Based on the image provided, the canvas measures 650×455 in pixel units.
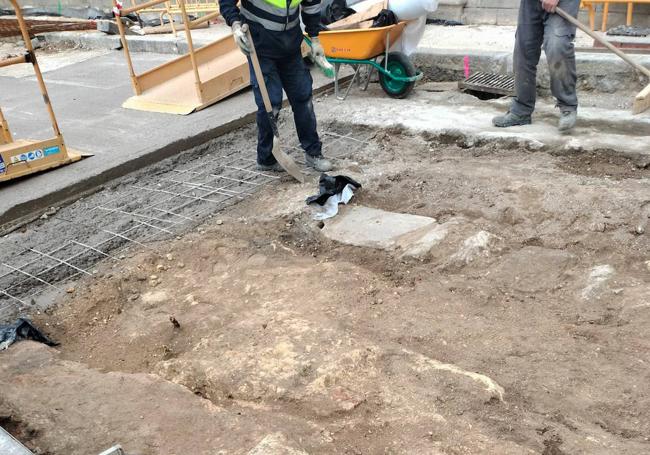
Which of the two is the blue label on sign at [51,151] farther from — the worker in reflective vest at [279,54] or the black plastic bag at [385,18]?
the black plastic bag at [385,18]

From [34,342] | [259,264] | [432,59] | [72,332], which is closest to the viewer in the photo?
[34,342]

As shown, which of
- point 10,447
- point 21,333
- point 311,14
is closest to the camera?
point 10,447

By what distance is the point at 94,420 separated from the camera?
7.25 ft

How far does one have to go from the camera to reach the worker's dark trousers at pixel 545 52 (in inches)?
176

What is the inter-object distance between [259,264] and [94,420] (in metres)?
1.40

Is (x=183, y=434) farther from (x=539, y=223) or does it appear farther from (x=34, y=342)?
(x=539, y=223)

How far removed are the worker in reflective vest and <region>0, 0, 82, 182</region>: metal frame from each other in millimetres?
1564

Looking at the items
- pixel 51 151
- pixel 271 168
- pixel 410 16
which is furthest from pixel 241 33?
pixel 410 16

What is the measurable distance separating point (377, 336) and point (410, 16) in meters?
3.92

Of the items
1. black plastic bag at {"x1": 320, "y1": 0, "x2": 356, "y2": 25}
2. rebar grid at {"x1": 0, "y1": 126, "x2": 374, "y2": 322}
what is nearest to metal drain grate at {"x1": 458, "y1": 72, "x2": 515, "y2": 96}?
rebar grid at {"x1": 0, "y1": 126, "x2": 374, "y2": 322}

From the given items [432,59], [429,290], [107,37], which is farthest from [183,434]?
[107,37]

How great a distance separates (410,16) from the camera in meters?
5.62

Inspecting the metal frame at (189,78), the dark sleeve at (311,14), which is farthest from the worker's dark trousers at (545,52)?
the metal frame at (189,78)

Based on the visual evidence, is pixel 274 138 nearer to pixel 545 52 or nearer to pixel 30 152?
pixel 30 152
